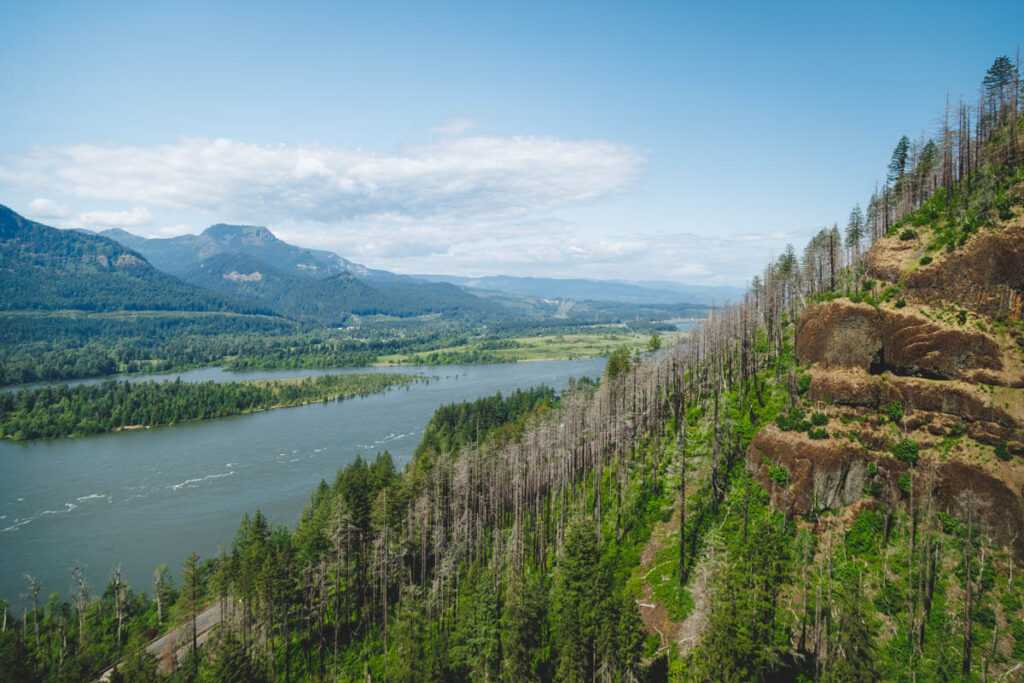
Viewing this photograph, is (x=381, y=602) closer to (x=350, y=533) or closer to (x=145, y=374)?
(x=350, y=533)

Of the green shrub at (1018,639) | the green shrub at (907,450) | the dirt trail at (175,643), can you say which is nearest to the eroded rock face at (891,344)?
the green shrub at (907,450)

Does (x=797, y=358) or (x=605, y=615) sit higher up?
(x=797, y=358)

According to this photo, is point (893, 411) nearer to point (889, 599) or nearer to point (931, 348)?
point (931, 348)

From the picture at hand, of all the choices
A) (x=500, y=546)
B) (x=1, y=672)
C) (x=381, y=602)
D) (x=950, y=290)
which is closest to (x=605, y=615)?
(x=500, y=546)

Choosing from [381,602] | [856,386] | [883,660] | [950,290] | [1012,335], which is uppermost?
[950,290]

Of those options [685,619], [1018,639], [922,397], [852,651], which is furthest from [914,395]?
[685,619]

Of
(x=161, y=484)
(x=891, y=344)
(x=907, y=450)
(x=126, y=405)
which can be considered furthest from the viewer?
(x=126, y=405)
